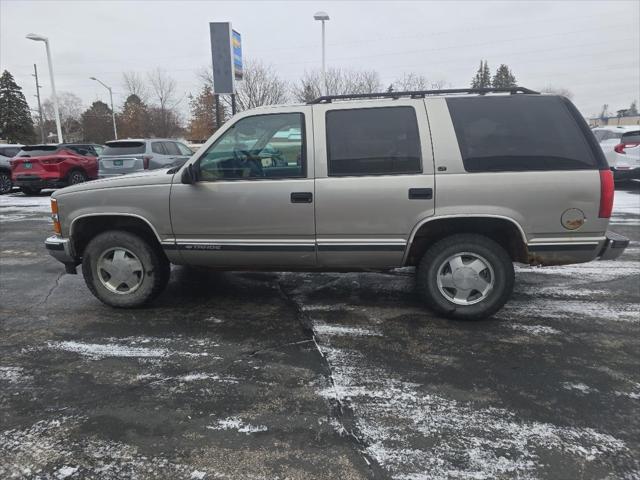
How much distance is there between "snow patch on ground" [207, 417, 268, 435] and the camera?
2619mm

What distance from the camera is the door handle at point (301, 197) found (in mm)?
3967

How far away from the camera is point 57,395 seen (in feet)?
9.87

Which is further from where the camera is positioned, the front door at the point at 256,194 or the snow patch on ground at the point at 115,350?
the front door at the point at 256,194

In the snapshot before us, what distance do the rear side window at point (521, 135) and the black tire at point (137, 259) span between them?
297 cm

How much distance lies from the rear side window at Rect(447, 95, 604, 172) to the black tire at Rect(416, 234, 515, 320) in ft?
2.11

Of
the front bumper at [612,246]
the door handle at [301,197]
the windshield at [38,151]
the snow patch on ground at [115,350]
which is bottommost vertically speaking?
the snow patch on ground at [115,350]

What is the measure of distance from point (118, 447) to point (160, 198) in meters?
2.29

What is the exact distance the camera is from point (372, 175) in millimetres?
3906

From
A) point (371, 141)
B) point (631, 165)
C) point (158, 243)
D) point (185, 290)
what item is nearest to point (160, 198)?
point (158, 243)

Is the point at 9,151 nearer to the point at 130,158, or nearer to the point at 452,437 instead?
the point at 130,158

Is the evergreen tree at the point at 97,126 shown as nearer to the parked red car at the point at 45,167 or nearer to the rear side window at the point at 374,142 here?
the parked red car at the point at 45,167

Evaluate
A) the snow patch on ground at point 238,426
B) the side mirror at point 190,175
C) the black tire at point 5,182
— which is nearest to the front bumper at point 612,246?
the snow patch on ground at point 238,426

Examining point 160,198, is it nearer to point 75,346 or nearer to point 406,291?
point 75,346

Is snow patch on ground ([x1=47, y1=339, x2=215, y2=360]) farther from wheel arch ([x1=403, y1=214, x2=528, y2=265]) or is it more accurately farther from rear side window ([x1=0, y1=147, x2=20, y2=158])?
rear side window ([x1=0, y1=147, x2=20, y2=158])
